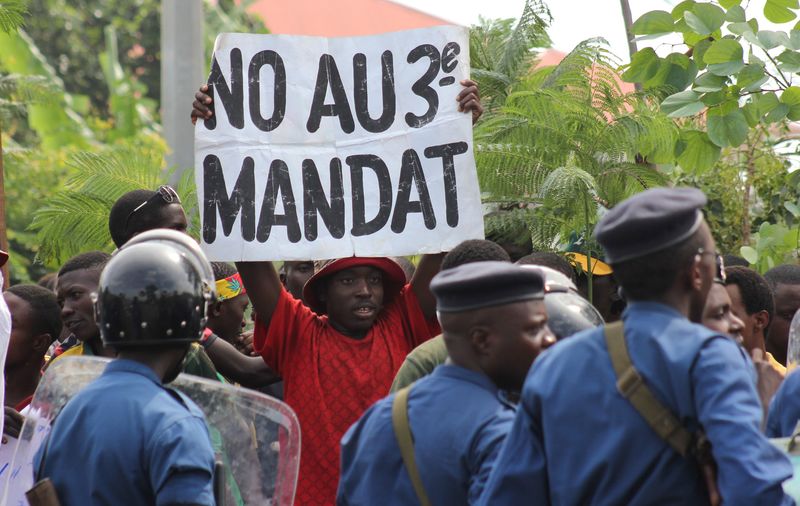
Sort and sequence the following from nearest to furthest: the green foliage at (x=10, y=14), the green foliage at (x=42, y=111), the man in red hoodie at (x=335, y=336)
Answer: the man in red hoodie at (x=335, y=336) < the green foliage at (x=10, y=14) < the green foliage at (x=42, y=111)

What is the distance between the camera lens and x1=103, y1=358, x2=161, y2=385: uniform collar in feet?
12.5

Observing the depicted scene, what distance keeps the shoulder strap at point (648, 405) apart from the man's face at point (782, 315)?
372 cm

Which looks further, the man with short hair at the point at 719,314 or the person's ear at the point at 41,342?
the person's ear at the point at 41,342

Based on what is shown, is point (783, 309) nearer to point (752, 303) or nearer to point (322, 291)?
point (752, 303)

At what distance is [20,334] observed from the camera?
6.00 m

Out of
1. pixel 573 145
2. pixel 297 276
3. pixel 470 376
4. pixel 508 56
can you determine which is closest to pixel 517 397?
pixel 470 376

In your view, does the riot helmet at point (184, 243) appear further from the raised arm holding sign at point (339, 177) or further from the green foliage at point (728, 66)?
the green foliage at point (728, 66)

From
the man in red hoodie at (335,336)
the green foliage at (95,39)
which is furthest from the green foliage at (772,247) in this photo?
the green foliage at (95,39)

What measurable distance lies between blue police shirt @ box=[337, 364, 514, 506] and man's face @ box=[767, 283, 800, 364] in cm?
339

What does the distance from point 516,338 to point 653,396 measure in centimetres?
64

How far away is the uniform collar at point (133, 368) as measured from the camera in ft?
12.5

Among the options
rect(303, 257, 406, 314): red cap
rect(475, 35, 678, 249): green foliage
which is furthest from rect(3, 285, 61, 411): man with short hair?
rect(475, 35, 678, 249): green foliage

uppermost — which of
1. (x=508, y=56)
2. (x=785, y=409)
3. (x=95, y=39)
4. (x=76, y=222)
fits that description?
(x=95, y=39)

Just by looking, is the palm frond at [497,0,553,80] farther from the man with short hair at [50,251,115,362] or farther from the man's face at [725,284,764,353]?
the man with short hair at [50,251,115,362]
